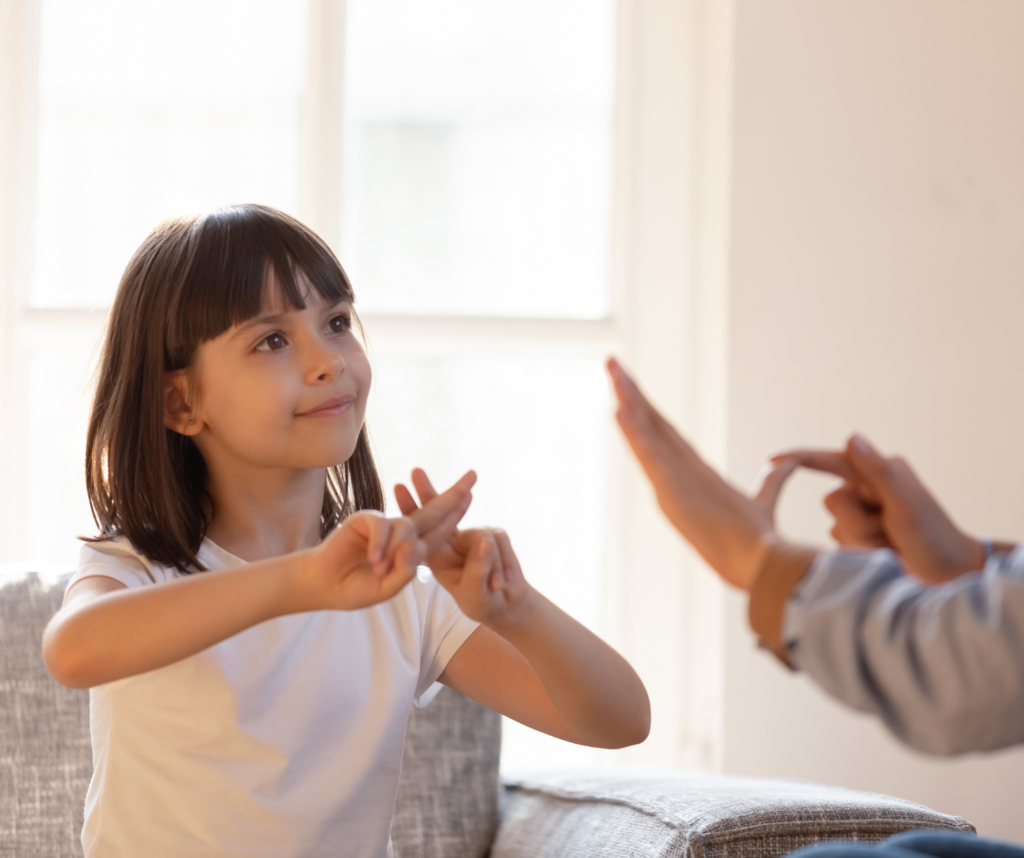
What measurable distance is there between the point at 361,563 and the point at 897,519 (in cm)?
42

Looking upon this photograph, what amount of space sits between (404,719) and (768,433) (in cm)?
83

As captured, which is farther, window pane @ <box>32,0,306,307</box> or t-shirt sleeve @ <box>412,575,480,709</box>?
window pane @ <box>32,0,306,307</box>

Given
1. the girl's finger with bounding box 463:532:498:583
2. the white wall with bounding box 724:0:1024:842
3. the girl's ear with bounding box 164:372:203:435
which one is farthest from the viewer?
the white wall with bounding box 724:0:1024:842

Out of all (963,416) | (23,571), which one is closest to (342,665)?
(23,571)

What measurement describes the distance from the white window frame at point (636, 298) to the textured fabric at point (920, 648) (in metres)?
1.21

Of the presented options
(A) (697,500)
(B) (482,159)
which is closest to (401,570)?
(A) (697,500)

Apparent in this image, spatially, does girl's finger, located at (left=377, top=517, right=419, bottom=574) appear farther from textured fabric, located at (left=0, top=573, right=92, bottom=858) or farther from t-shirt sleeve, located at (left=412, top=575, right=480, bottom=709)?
textured fabric, located at (left=0, top=573, right=92, bottom=858)

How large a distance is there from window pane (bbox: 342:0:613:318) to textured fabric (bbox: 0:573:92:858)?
2.86 ft

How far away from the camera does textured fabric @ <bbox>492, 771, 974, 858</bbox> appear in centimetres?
100

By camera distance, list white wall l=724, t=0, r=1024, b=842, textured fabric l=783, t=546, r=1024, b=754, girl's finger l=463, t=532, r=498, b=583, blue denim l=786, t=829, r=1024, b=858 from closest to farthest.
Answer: textured fabric l=783, t=546, r=1024, b=754 → blue denim l=786, t=829, r=1024, b=858 → girl's finger l=463, t=532, r=498, b=583 → white wall l=724, t=0, r=1024, b=842

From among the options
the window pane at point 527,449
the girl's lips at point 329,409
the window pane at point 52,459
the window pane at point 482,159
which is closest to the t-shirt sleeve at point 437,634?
the girl's lips at point 329,409

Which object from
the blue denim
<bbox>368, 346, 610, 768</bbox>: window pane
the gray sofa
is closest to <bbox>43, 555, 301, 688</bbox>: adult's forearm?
the gray sofa

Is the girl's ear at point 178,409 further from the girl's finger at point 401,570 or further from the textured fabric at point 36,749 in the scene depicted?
the girl's finger at point 401,570

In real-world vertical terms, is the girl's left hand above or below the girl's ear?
below
